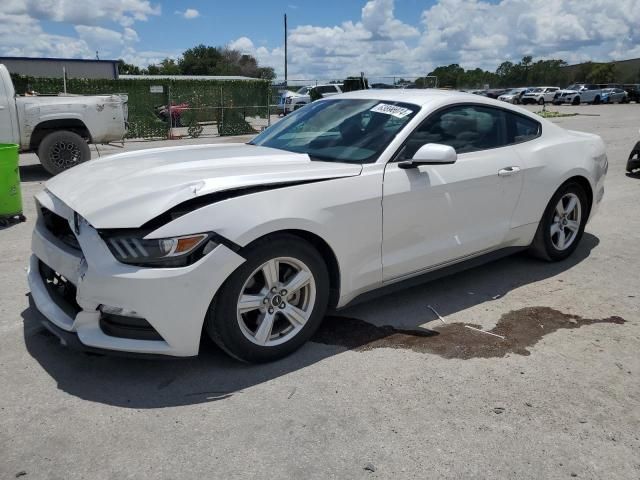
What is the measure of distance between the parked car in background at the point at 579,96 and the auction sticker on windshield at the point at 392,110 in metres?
47.7

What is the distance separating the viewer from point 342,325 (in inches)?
158

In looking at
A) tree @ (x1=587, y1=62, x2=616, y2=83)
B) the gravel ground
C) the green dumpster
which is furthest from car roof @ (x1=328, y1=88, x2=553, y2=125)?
tree @ (x1=587, y1=62, x2=616, y2=83)

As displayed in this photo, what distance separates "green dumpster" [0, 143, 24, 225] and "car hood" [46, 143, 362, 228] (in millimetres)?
3170

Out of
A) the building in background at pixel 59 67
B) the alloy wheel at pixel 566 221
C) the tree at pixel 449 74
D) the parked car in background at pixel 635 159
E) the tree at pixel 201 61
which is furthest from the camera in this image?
the tree at pixel 201 61

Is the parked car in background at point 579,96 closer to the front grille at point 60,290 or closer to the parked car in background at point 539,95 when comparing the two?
the parked car in background at point 539,95

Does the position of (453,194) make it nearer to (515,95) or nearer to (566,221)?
(566,221)


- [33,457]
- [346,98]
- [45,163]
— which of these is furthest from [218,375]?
[45,163]

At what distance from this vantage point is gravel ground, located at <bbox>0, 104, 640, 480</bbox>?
2.57m

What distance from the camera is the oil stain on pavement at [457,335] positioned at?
3670 mm

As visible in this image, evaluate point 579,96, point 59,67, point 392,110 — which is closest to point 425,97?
point 392,110

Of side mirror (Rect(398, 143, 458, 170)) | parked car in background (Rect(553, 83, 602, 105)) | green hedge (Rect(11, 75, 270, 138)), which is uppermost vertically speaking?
parked car in background (Rect(553, 83, 602, 105))

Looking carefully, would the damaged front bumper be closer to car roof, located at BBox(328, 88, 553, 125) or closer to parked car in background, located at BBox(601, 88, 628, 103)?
car roof, located at BBox(328, 88, 553, 125)

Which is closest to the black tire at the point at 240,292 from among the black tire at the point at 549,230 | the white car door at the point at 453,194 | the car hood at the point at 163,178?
the car hood at the point at 163,178

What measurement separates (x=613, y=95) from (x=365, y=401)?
169 ft
